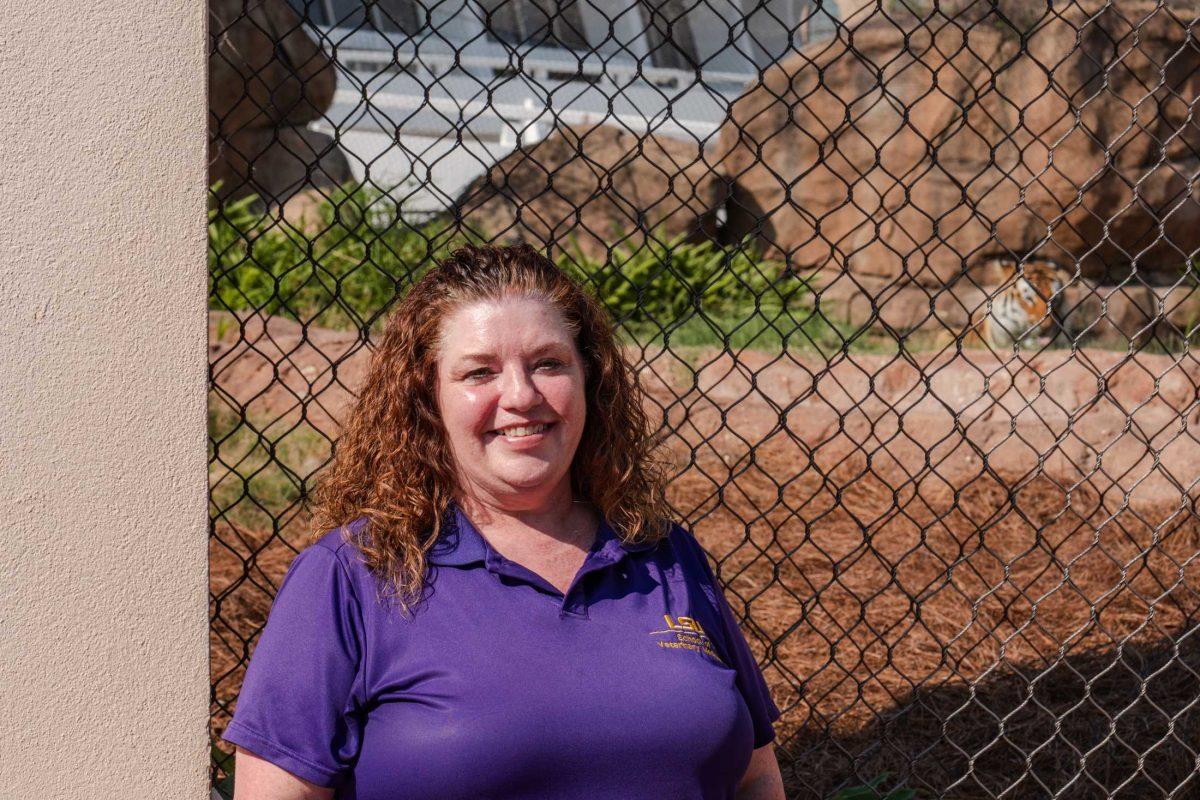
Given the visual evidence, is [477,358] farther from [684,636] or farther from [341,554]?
[684,636]

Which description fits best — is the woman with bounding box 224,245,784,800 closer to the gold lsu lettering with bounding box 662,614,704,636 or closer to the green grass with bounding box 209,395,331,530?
the gold lsu lettering with bounding box 662,614,704,636

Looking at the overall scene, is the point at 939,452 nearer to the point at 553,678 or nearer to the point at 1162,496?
the point at 1162,496

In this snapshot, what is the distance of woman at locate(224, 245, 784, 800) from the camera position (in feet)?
5.32

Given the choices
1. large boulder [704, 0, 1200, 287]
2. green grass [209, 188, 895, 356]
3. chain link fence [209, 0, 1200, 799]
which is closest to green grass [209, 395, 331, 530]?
chain link fence [209, 0, 1200, 799]

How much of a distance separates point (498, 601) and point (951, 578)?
1994mm

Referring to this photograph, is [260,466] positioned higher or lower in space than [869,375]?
lower

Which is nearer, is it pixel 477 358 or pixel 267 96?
pixel 477 358

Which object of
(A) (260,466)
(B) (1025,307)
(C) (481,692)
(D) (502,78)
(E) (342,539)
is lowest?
(C) (481,692)

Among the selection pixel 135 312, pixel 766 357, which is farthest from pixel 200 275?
pixel 766 357

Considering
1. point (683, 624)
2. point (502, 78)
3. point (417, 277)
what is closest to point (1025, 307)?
point (417, 277)

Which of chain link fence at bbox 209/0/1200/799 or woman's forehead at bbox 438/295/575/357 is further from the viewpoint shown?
chain link fence at bbox 209/0/1200/799

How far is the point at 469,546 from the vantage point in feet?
5.87

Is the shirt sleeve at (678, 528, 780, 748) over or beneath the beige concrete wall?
beneath

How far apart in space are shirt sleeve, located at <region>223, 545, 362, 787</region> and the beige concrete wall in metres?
0.23
